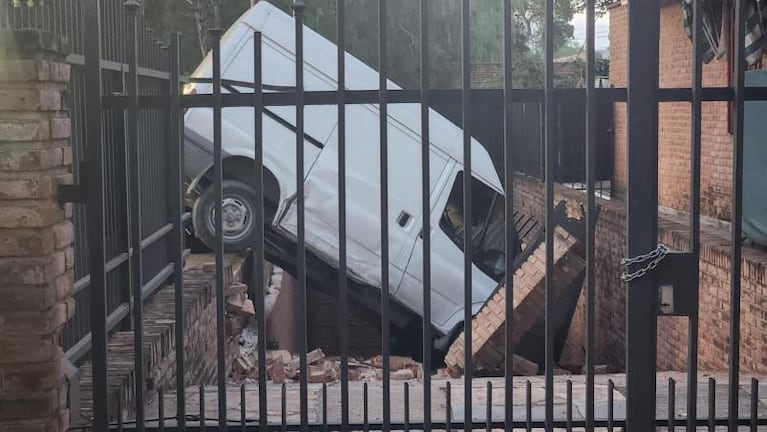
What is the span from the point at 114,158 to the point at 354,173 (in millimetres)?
5885

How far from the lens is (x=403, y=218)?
10.7m

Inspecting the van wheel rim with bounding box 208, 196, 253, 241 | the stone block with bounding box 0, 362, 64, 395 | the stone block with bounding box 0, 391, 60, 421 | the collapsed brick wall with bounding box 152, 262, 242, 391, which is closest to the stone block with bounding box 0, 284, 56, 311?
the stone block with bounding box 0, 362, 64, 395

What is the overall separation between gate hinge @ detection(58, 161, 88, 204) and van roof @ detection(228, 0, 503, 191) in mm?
7145

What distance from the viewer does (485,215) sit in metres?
11.2

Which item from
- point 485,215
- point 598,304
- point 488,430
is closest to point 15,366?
point 488,430

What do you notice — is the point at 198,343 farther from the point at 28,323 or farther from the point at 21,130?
the point at 21,130

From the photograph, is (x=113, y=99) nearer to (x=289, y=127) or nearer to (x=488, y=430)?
(x=488, y=430)

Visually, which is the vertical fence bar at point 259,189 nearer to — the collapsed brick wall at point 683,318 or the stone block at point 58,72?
the stone block at point 58,72

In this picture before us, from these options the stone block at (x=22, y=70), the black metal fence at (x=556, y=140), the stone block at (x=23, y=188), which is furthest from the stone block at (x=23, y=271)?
the black metal fence at (x=556, y=140)

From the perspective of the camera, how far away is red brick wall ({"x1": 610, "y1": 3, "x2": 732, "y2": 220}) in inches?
415

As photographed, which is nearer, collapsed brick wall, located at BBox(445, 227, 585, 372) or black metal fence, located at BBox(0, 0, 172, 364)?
black metal fence, located at BBox(0, 0, 172, 364)

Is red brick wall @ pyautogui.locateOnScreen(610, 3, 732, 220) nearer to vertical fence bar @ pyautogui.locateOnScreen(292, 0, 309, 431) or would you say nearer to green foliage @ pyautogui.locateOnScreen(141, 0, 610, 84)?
green foliage @ pyautogui.locateOnScreen(141, 0, 610, 84)

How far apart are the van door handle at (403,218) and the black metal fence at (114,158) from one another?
3.31 meters

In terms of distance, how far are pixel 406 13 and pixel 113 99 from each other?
18.8m
